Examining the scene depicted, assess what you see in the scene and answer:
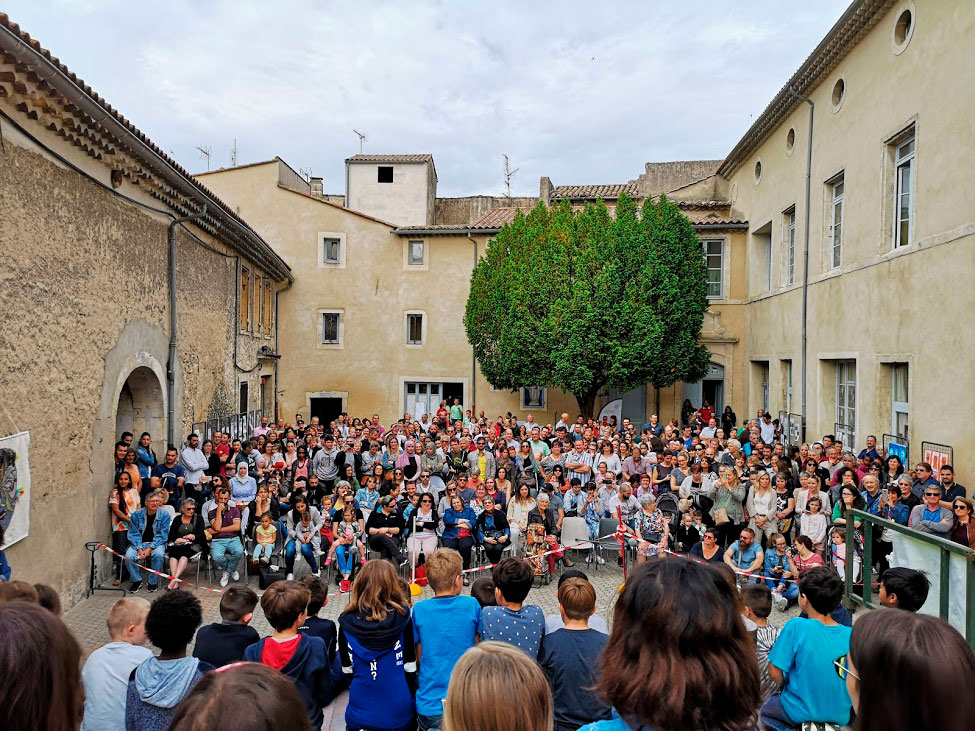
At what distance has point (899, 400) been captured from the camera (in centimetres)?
1309

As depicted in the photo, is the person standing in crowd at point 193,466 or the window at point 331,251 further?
the window at point 331,251

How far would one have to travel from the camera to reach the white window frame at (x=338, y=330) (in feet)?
80.6

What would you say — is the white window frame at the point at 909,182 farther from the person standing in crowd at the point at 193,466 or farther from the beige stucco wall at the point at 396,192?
the beige stucco wall at the point at 396,192

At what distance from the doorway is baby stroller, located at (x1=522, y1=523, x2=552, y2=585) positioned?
1574cm

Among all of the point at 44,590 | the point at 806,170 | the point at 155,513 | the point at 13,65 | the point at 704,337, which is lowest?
the point at 155,513

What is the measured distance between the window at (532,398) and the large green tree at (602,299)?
306 cm

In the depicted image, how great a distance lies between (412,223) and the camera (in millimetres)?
29391

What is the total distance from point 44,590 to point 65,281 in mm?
5999

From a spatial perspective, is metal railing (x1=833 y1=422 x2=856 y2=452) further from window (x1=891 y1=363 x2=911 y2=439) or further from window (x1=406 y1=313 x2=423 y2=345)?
window (x1=406 y1=313 x2=423 y2=345)

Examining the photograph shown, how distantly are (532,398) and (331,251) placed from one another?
8.74 m

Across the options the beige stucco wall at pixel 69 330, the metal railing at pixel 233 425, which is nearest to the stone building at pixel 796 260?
the metal railing at pixel 233 425

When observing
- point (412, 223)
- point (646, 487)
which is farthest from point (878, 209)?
point (412, 223)

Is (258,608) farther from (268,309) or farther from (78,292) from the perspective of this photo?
(268,309)

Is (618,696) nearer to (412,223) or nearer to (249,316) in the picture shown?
(249,316)
